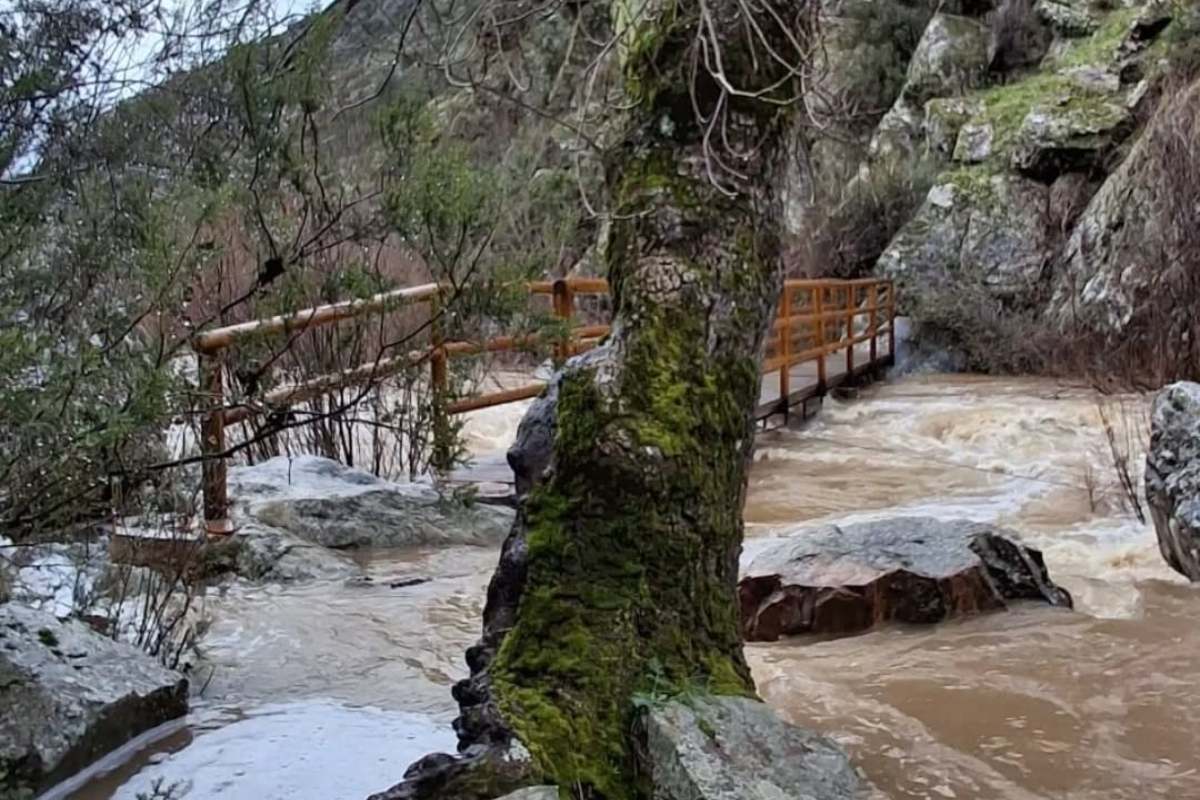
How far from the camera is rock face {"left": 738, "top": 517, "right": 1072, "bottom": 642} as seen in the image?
4406mm

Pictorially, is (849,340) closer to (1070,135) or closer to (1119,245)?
(1119,245)

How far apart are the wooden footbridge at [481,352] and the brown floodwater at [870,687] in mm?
652

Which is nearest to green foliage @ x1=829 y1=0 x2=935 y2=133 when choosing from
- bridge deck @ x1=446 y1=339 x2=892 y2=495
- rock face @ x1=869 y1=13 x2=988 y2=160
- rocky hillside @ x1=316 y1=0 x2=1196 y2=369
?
rocky hillside @ x1=316 y1=0 x2=1196 y2=369

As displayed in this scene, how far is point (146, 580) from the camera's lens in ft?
11.5

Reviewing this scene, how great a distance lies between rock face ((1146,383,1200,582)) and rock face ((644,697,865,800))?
9.87ft

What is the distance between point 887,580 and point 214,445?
2.30 meters

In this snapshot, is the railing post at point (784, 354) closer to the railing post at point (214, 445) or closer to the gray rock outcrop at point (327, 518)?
the gray rock outcrop at point (327, 518)

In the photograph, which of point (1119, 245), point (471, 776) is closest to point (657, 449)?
point (471, 776)

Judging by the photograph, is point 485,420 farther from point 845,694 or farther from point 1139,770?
point 1139,770

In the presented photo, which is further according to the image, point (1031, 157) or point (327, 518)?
point (1031, 157)

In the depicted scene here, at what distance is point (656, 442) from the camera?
2445 mm

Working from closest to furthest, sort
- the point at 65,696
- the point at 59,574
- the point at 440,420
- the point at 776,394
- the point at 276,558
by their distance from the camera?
the point at 65,696
the point at 59,574
the point at 276,558
the point at 440,420
the point at 776,394

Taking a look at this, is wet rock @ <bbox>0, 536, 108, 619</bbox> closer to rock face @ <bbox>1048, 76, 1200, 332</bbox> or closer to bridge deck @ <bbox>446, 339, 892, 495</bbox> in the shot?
bridge deck @ <bbox>446, 339, 892, 495</bbox>

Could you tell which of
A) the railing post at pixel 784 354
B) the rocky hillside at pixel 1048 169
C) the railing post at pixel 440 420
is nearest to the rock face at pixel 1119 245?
the rocky hillside at pixel 1048 169
